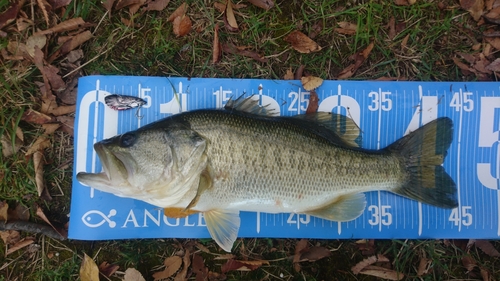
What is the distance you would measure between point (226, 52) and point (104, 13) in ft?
3.79

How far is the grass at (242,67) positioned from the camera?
308 centimetres

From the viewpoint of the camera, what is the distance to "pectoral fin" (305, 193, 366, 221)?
2795 mm

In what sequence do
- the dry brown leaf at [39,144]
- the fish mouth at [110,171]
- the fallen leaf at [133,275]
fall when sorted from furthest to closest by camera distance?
the dry brown leaf at [39,144]
the fallen leaf at [133,275]
the fish mouth at [110,171]

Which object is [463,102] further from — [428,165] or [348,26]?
[348,26]

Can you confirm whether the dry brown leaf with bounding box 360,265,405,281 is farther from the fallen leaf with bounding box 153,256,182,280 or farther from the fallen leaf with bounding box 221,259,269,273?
the fallen leaf with bounding box 153,256,182,280

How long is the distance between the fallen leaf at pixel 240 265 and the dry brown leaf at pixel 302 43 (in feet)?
6.19

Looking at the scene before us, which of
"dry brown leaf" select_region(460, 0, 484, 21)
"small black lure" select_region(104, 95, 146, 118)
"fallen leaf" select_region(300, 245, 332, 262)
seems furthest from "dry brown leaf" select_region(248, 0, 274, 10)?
"fallen leaf" select_region(300, 245, 332, 262)

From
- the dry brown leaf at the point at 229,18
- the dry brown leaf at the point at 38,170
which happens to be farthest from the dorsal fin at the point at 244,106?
the dry brown leaf at the point at 38,170

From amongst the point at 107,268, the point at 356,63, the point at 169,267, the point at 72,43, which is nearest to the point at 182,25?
the point at 72,43

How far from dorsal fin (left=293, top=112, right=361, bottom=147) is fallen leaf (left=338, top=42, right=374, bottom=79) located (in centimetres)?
51

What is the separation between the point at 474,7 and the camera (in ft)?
10.5

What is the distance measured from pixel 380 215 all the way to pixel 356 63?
4.44ft

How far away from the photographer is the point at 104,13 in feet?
10.5

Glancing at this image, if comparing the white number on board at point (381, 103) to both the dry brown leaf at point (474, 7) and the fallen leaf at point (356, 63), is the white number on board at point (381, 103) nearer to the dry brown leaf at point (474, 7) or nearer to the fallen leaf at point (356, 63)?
the fallen leaf at point (356, 63)
